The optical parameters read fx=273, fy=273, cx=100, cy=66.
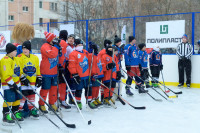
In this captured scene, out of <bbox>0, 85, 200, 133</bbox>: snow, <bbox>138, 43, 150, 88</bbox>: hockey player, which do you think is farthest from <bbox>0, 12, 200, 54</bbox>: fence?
<bbox>0, 85, 200, 133</bbox>: snow

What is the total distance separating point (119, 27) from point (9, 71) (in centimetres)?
675

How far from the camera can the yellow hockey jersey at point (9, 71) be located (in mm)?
3656

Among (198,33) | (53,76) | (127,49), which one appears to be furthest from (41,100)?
(198,33)

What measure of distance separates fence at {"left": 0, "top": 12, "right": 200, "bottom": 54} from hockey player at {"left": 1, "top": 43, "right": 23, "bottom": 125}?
5.48 metres

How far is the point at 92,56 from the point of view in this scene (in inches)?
190

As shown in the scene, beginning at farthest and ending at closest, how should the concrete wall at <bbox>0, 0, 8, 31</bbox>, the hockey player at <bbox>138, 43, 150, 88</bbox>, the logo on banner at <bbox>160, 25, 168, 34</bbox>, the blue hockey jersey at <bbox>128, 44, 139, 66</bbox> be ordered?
the concrete wall at <bbox>0, 0, 8, 31</bbox> → the logo on banner at <bbox>160, 25, 168, 34</bbox> → the hockey player at <bbox>138, 43, 150, 88</bbox> → the blue hockey jersey at <bbox>128, 44, 139, 66</bbox>

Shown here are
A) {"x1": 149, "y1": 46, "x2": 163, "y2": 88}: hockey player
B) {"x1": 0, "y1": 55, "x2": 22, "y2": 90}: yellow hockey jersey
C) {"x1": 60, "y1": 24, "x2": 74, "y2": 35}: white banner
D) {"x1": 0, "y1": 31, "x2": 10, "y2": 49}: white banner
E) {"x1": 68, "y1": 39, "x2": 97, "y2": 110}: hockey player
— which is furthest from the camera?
{"x1": 0, "y1": 31, "x2": 10, "y2": 49}: white banner

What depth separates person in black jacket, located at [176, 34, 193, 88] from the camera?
24.9 feet

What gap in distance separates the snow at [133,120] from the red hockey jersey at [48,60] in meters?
0.71

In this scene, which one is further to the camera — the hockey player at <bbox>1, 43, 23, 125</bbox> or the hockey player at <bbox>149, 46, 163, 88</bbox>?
the hockey player at <bbox>149, 46, 163, 88</bbox>

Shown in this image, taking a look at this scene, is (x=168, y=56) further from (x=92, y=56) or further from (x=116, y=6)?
(x=116, y=6)

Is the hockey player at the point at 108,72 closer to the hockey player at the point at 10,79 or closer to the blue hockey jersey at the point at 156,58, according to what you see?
the hockey player at the point at 10,79

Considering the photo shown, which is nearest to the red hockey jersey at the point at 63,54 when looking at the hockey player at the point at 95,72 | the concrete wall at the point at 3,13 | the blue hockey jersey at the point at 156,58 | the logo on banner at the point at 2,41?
the hockey player at the point at 95,72

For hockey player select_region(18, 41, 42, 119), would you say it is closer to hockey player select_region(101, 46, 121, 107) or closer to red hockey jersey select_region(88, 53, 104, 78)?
red hockey jersey select_region(88, 53, 104, 78)
